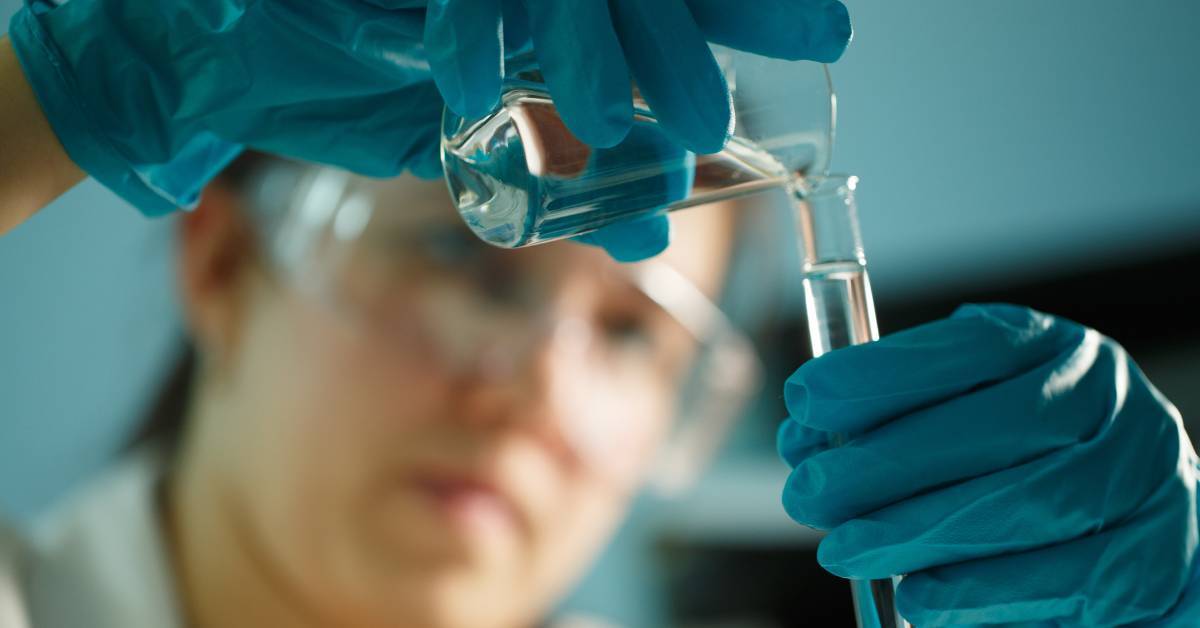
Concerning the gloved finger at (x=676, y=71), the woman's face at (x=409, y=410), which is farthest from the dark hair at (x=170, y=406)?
the gloved finger at (x=676, y=71)

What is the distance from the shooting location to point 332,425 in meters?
1.68

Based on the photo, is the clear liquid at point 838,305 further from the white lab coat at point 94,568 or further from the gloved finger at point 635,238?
the white lab coat at point 94,568

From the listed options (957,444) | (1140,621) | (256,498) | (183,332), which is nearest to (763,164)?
(957,444)

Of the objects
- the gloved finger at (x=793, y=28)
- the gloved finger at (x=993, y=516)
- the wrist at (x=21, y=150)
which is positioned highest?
the gloved finger at (x=793, y=28)

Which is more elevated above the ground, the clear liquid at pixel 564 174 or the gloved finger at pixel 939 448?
the clear liquid at pixel 564 174

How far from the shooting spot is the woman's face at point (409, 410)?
5.52ft

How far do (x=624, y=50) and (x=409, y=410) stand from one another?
1.06 metres

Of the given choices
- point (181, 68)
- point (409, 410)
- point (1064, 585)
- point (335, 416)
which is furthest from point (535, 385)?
point (1064, 585)

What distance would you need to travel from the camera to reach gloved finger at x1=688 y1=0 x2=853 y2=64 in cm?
73

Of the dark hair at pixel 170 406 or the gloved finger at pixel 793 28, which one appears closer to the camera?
the gloved finger at pixel 793 28

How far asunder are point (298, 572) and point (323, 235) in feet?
2.17

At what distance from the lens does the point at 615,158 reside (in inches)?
29.0

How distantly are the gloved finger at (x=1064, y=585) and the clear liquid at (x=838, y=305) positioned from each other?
0.71ft

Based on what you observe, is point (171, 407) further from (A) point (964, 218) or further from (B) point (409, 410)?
(A) point (964, 218)
